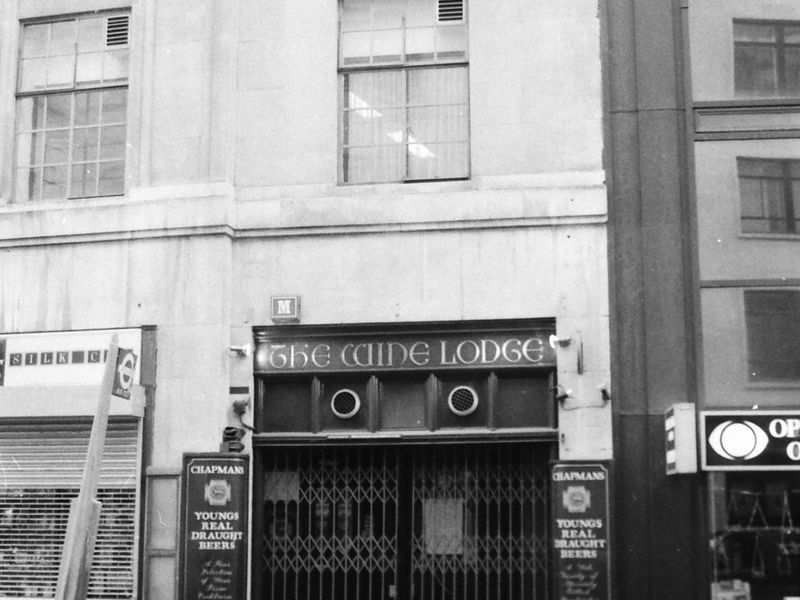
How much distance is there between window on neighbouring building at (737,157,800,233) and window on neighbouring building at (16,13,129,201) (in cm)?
683

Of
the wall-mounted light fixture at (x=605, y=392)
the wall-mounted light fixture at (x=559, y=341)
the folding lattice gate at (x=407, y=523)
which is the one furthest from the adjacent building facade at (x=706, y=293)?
the folding lattice gate at (x=407, y=523)

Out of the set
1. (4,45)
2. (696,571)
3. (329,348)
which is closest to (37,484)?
(329,348)

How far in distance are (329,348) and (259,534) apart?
2087 mm

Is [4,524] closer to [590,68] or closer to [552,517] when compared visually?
[552,517]

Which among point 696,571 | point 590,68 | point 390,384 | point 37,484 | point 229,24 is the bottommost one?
point 696,571

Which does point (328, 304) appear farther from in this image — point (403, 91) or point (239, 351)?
point (403, 91)

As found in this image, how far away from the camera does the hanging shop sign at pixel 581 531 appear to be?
36.3 ft

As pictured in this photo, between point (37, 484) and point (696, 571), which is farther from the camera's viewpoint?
point (37, 484)

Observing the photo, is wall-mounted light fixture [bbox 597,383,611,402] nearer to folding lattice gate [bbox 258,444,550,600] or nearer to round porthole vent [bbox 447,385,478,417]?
folding lattice gate [bbox 258,444,550,600]

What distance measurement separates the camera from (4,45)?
44.5 feet

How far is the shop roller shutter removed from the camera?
482 inches

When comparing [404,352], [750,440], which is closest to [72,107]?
[404,352]

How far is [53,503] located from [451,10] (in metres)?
6.92

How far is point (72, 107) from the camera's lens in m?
13.5
